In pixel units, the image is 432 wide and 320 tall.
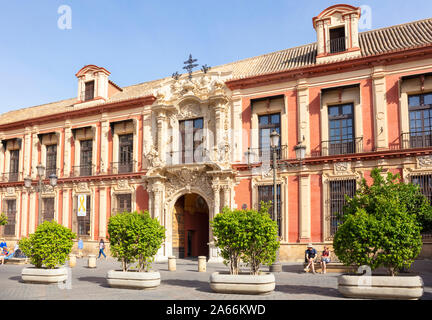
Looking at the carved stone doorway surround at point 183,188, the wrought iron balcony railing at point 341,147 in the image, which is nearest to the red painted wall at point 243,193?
the carved stone doorway surround at point 183,188

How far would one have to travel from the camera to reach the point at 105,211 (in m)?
24.5

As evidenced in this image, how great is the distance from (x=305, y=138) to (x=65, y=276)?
12.4 metres

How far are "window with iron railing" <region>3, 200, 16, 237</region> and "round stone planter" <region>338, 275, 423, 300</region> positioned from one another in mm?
24638

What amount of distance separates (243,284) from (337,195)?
10519 mm

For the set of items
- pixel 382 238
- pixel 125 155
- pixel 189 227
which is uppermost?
pixel 125 155

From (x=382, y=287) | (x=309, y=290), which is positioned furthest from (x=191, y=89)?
(x=382, y=287)

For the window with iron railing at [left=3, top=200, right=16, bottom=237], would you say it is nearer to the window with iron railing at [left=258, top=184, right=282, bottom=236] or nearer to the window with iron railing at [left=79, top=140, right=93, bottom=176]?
the window with iron railing at [left=79, top=140, right=93, bottom=176]

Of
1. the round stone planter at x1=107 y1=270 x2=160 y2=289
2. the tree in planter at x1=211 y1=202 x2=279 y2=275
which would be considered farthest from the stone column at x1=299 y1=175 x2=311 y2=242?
the round stone planter at x1=107 y1=270 x2=160 y2=289

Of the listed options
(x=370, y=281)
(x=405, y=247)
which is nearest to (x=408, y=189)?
(x=405, y=247)

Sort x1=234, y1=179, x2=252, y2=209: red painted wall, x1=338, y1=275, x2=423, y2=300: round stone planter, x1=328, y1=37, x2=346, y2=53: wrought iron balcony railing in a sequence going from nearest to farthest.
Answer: x1=338, y1=275, x2=423, y2=300: round stone planter, x1=328, y1=37, x2=346, y2=53: wrought iron balcony railing, x1=234, y1=179, x2=252, y2=209: red painted wall

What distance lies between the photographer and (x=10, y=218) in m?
28.1

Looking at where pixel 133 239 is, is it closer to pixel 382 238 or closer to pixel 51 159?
pixel 382 238

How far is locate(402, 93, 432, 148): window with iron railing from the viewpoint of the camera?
17844 millimetres
